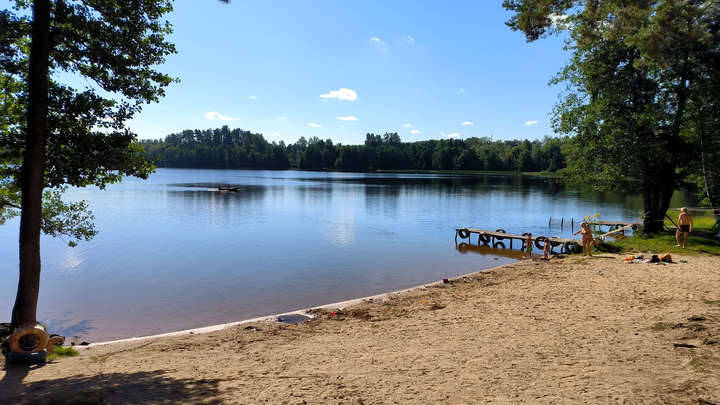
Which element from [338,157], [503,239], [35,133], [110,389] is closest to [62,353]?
[110,389]

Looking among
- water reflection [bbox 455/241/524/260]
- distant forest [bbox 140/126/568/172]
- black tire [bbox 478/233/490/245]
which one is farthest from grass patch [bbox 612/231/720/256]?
distant forest [bbox 140/126/568/172]

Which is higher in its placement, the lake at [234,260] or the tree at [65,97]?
the tree at [65,97]

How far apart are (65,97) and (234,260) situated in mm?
14014

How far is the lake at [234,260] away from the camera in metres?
14.6

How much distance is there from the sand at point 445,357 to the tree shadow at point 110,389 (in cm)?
3

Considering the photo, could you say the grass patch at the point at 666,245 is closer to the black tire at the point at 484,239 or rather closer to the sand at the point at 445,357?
the sand at the point at 445,357

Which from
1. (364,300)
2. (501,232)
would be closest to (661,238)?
(501,232)

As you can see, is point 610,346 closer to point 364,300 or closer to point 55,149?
point 364,300

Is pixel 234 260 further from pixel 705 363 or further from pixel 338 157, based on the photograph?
pixel 338 157

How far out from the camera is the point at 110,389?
621 cm

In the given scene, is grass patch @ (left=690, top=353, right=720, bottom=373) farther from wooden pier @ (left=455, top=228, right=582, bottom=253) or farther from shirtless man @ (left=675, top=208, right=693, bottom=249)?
wooden pier @ (left=455, top=228, right=582, bottom=253)

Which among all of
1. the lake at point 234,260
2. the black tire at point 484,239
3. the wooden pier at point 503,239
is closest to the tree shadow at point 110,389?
the lake at point 234,260

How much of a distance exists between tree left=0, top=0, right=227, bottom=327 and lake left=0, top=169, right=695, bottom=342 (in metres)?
4.85

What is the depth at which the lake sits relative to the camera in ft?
47.9
